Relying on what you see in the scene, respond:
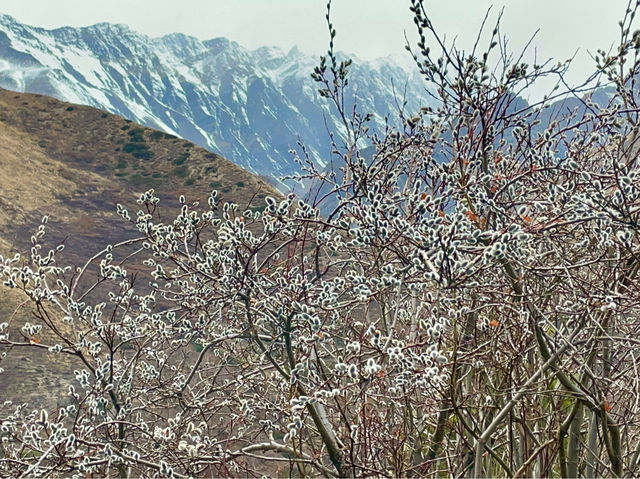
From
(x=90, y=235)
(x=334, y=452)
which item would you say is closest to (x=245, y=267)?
(x=334, y=452)

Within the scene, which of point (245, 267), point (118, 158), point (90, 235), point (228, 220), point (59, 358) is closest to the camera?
point (245, 267)

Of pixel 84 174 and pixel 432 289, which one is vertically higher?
pixel 84 174

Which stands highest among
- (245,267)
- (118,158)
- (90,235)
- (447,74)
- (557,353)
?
(118,158)

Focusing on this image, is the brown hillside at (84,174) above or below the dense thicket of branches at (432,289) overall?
above

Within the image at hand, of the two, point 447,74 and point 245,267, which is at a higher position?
point 447,74

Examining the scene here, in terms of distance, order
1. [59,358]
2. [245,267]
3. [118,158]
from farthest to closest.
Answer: [118,158] < [59,358] < [245,267]

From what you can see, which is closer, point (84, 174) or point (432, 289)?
point (432, 289)

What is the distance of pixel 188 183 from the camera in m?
40.2

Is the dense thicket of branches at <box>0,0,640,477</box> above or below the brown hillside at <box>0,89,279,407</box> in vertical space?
below

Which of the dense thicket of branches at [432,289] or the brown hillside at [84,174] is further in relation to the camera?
the brown hillside at [84,174]

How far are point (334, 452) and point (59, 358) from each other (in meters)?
19.0

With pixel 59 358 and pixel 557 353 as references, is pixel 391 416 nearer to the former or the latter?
pixel 557 353

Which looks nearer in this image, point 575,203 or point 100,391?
point 575,203

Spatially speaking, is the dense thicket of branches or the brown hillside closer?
the dense thicket of branches
